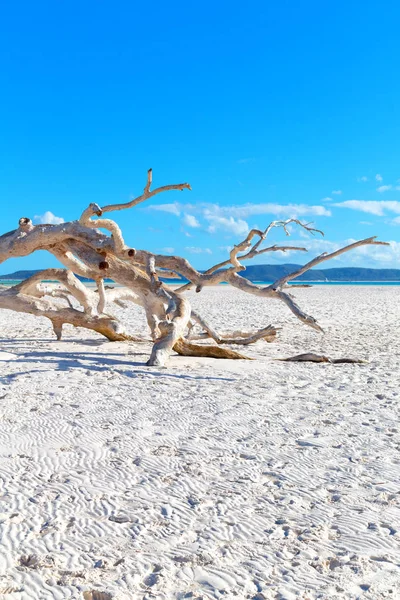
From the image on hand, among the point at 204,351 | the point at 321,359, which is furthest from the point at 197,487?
the point at 321,359

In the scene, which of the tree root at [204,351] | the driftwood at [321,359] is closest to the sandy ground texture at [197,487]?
the driftwood at [321,359]

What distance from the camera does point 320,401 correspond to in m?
5.05

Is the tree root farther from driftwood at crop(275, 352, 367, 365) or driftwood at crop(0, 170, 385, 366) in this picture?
driftwood at crop(275, 352, 367, 365)

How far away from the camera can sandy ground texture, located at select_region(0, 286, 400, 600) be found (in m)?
2.16

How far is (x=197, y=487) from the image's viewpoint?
3.02 meters

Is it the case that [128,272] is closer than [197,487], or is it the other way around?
[197,487]

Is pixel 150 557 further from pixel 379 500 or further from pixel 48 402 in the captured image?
pixel 48 402

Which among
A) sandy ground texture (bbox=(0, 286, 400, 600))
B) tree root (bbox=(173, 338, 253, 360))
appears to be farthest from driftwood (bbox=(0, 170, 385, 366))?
sandy ground texture (bbox=(0, 286, 400, 600))

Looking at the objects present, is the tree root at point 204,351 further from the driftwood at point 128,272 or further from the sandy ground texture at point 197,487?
the sandy ground texture at point 197,487

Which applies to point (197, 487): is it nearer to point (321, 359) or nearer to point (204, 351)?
point (204, 351)

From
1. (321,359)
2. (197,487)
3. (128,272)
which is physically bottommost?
(197,487)

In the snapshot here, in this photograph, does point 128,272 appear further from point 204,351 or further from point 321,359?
point 321,359

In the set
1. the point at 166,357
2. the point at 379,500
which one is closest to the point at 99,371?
the point at 166,357

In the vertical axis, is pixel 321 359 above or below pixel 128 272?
below
